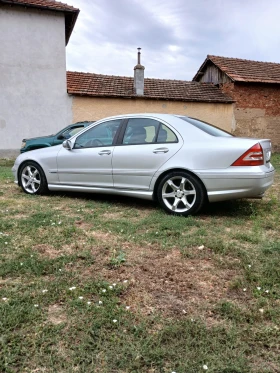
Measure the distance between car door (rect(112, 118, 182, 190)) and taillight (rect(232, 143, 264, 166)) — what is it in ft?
2.82

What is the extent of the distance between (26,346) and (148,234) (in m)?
1.99

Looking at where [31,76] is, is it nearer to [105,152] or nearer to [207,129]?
[105,152]

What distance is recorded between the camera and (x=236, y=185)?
3.98 m

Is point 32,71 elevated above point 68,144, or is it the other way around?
point 32,71

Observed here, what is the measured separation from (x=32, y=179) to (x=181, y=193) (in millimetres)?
2900

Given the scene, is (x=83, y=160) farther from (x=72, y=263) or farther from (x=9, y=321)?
(x=9, y=321)

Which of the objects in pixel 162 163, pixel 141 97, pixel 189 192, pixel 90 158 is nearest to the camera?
pixel 189 192

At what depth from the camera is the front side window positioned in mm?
4949

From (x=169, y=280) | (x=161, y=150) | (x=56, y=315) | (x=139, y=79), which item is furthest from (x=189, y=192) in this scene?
(x=139, y=79)

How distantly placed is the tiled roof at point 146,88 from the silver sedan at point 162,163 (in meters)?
9.43

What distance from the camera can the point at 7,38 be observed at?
508 inches

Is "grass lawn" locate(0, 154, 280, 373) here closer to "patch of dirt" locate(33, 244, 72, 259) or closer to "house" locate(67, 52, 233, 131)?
"patch of dirt" locate(33, 244, 72, 259)

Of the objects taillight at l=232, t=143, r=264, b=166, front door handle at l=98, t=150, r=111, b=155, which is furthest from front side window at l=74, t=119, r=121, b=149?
taillight at l=232, t=143, r=264, b=166

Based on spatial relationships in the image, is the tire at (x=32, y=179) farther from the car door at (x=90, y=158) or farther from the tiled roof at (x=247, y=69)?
the tiled roof at (x=247, y=69)
